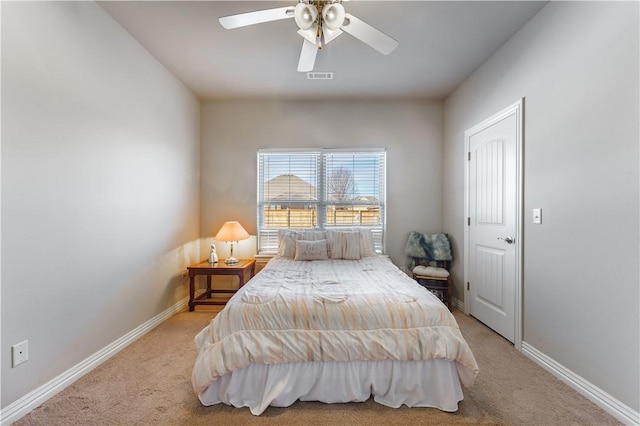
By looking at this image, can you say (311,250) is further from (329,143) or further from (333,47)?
(333,47)

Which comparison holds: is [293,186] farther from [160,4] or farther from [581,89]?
[581,89]

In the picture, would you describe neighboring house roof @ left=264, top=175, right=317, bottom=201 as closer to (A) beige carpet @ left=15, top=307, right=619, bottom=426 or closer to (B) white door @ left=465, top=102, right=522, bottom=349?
(B) white door @ left=465, top=102, right=522, bottom=349

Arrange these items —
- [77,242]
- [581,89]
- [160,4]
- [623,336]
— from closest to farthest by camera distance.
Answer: [623,336] < [581,89] < [77,242] < [160,4]

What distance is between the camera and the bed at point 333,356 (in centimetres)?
166

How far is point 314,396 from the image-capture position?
1.71m

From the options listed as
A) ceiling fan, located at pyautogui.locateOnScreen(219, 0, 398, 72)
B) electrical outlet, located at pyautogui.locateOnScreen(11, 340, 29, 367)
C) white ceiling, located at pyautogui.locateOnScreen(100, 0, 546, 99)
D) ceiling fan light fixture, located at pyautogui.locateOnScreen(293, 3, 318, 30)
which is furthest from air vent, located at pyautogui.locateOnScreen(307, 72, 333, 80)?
Result: electrical outlet, located at pyautogui.locateOnScreen(11, 340, 29, 367)

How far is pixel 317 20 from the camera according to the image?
180 cm

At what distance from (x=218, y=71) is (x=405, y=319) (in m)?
3.08

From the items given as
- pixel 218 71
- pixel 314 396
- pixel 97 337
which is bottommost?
pixel 314 396

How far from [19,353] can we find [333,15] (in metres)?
2.68

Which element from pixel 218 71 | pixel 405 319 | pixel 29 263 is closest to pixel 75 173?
pixel 29 263

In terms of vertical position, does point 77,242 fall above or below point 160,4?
below

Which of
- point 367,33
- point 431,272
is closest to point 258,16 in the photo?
point 367,33

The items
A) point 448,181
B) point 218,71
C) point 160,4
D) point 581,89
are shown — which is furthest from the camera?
point 448,181
